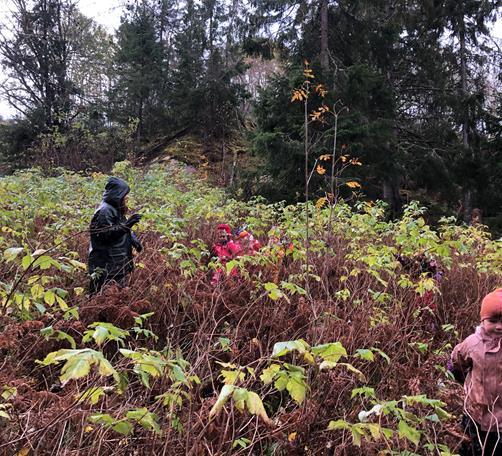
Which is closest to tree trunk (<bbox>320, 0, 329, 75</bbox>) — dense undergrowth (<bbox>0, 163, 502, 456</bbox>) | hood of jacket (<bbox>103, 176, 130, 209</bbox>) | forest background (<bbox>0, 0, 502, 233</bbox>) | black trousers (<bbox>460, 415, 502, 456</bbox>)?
forest background (<bbox>0, 0, 502, 233</bbox>)

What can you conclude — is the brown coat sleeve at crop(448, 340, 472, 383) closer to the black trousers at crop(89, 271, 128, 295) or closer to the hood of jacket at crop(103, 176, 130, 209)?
the black trousers at crop(89, 271, 128, 295)

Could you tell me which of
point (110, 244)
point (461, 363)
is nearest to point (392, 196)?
point (110, 244)

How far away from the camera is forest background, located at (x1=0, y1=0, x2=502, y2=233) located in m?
11.4

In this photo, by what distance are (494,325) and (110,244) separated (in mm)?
3479

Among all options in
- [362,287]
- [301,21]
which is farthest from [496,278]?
[301,21]

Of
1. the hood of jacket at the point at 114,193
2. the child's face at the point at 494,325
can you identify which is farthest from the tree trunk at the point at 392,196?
the child's face at the point at 494,325

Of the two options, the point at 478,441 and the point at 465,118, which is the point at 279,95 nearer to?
the point at 465,118

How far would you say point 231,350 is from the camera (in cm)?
288

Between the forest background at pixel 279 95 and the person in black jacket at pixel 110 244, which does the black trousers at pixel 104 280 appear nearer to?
the person in black jacket at pixel 110 244

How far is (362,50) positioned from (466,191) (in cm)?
617

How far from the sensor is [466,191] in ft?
48.7

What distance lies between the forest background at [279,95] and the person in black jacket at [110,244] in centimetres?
216

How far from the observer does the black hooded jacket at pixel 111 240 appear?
13.9 ft

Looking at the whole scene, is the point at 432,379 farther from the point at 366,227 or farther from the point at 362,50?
the point at 362,50
